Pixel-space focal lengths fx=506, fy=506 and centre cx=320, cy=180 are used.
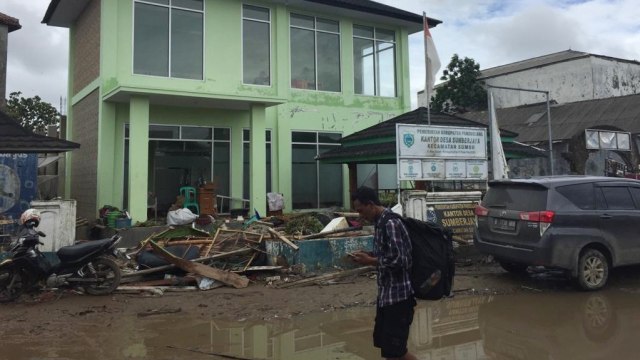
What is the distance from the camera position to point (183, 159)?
Answer: 15.8 metres

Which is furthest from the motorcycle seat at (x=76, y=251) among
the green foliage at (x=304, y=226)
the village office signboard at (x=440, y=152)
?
the village office signboard at (x=440, y=152)

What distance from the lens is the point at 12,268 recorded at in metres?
7.20

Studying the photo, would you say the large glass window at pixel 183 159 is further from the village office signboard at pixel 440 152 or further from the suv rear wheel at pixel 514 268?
the suv rear wheel at pixel 514 268

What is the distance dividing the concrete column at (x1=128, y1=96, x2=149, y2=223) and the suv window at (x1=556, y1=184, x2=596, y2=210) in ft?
33.8

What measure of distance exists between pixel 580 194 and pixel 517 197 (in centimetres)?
99

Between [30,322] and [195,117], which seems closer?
[30,322]

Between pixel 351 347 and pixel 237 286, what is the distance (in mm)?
3224

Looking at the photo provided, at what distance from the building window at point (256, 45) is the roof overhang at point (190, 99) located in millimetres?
1234

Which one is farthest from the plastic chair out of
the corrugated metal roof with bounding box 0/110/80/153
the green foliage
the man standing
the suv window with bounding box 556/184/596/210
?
the man standing

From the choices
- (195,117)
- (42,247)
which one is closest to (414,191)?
(42,247)

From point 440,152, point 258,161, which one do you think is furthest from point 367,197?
point 258,161

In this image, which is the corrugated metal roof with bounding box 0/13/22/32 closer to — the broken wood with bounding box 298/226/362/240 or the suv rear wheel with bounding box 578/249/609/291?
the broken wood with bounding box 298/226/362/240

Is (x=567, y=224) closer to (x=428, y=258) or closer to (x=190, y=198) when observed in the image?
(x=428, y=258)

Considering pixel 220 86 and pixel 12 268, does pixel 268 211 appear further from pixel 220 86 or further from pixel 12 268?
pixel 12 268
